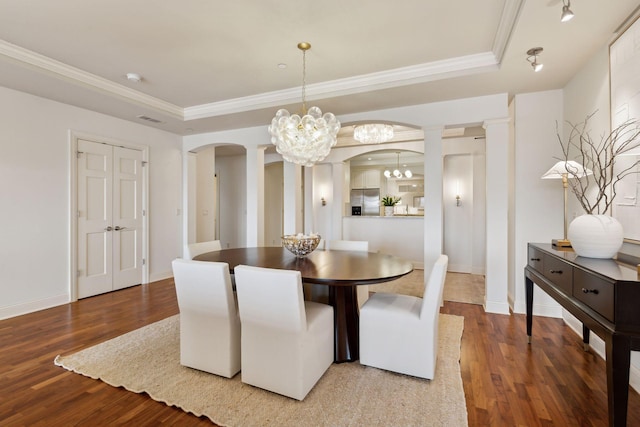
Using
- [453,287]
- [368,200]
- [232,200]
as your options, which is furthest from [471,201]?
[232,200]

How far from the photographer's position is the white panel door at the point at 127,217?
4.59 metres

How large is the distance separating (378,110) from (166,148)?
3664 mm

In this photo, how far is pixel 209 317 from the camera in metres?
2.14

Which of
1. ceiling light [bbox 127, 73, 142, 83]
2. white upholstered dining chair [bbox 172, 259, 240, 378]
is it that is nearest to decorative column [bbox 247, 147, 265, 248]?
ceiling light [bbox 127, 73, 142, 83]

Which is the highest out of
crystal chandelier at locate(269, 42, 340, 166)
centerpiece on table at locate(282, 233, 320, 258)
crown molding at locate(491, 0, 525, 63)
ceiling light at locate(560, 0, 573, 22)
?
crown molding at locate(491, 0, 525, 63)

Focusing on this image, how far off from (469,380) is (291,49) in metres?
3.08

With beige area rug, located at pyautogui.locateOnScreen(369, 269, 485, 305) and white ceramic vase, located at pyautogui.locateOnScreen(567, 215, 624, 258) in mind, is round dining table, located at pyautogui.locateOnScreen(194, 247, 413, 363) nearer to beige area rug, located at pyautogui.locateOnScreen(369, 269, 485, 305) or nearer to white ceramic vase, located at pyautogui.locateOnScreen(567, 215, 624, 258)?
white ceramic vase, located at pyautogui.locateOnScreen(567, 215, 624, 258)

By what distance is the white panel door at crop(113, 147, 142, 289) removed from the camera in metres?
4.59

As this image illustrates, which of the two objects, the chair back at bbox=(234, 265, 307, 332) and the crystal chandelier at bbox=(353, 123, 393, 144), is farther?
the crystal chandelier at bbox=(353, 123, 393, 144)

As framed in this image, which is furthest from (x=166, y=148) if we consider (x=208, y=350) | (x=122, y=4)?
(x=208, y=350)

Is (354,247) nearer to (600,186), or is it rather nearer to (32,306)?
(600,186)

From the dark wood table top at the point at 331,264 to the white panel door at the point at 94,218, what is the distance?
7.94 feet

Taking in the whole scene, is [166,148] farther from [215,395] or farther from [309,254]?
[215,395]

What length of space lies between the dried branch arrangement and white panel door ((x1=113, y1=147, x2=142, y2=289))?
17.9 feet
